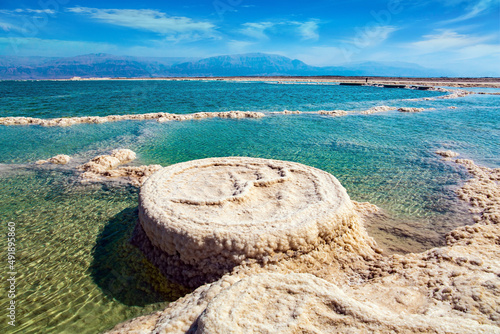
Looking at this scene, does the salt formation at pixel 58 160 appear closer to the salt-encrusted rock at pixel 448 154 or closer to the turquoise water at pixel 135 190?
the turquoise water at pixel 135 190

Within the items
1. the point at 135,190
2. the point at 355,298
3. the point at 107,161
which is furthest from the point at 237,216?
the point at 107,161

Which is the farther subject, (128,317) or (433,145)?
(433,145)

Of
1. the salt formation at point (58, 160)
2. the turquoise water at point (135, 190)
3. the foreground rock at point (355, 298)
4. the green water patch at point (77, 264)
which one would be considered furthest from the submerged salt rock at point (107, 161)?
the foreground rock at point (355, 298)

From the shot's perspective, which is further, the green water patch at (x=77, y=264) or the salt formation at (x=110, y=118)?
the salt formation at (x=110, y=118)

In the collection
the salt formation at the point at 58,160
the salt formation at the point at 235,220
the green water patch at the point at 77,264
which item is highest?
the salt formation at the point at 235,220

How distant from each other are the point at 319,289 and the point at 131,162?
956 cm

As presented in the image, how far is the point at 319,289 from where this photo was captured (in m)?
3.33

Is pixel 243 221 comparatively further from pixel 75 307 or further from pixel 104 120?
pixel 104 120

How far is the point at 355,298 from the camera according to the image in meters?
3.65

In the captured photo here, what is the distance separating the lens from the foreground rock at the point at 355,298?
2.79m

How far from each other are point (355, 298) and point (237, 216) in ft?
7.58

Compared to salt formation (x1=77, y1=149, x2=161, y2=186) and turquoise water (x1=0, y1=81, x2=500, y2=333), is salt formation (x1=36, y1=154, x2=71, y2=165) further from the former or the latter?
salt formation (x1=77, y1=149, x2=161, y2=186)

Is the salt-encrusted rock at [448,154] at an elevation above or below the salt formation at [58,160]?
above

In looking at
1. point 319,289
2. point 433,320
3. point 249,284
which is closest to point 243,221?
point 249,284
